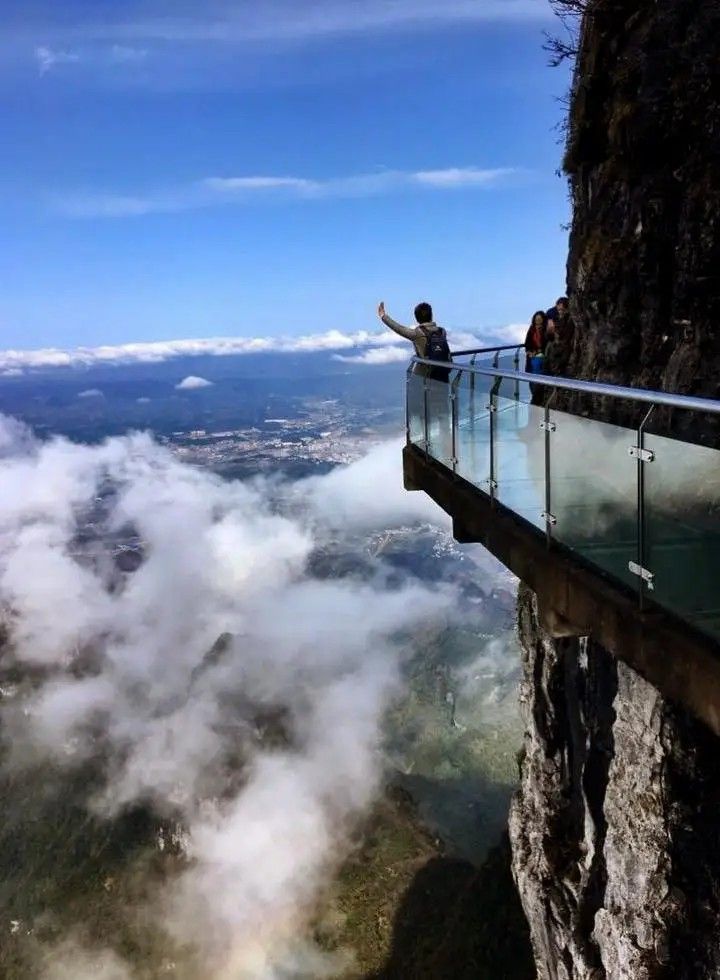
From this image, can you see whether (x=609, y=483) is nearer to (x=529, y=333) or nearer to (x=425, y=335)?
(x=425, y=335)

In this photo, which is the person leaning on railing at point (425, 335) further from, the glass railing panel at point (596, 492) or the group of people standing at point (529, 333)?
the glass railing panel at point (596, 492)

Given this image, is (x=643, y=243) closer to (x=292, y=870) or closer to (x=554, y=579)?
(x=554, y=579)

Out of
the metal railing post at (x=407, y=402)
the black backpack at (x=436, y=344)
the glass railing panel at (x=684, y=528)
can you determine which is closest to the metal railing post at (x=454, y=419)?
the black backpack at (x=436, y=344)

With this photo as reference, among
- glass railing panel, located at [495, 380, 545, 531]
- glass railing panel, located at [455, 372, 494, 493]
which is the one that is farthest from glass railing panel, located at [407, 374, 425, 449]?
glass railing panel, located at [495, 380, 545, 531]

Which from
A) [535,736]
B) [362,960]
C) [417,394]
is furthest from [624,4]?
[362,960]

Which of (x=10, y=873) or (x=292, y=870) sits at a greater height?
(x=10, y=873)

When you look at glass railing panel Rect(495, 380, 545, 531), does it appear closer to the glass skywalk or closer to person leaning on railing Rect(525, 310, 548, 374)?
the glass skywalk
